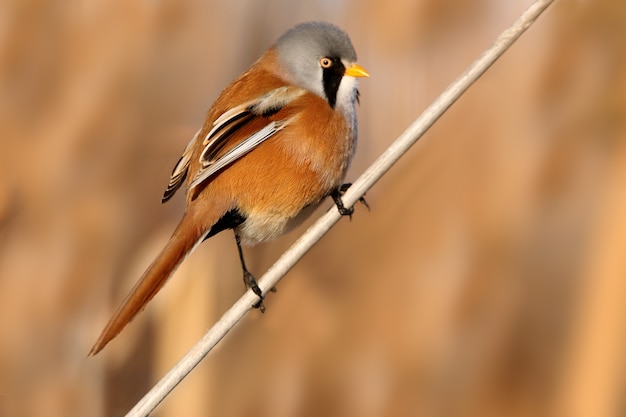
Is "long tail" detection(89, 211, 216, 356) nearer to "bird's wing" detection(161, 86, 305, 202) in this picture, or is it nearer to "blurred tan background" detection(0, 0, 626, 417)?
"bird's wing" detection(161, 86, 305, 202)

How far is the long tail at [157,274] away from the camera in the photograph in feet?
5.72

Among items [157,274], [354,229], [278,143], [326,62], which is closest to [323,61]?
[326,62]

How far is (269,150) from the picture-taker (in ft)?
7.27

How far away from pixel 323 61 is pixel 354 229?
1.78ft

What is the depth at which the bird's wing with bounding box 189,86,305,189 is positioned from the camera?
2109 millimetres

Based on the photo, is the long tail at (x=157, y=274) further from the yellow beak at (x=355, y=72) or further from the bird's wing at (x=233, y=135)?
the yellow beak at (x=355, y=72)

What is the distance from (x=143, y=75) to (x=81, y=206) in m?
0.41

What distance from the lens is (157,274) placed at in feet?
6.14

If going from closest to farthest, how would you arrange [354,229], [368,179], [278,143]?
[368,179]
[278,143]
[354,229]

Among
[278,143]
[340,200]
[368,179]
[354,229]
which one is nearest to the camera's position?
[368,179]

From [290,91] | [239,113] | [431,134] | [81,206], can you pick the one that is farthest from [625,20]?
[81,206]

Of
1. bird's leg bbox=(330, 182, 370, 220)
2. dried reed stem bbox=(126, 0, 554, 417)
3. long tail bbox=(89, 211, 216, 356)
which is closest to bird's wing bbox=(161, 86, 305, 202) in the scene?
long tail bbox=(89, 211, 216, 356)

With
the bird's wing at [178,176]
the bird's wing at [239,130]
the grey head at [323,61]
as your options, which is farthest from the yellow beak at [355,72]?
the bird's wing at [178,176]

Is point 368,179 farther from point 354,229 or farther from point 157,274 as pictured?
point 354,229
